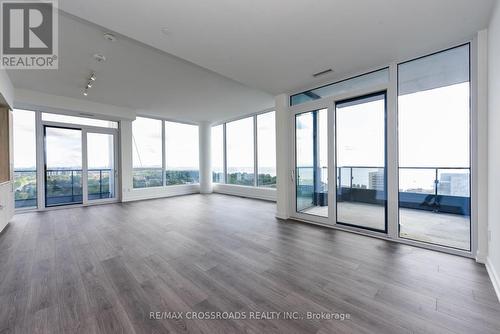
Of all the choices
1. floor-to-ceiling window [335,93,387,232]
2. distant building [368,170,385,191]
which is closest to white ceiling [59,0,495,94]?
floor-to-ceiling window [335,93,387,232]

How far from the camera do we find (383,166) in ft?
10.5

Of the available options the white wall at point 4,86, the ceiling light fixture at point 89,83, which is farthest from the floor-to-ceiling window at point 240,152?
the white wall at point 4,86

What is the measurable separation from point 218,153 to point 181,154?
153 centimetres

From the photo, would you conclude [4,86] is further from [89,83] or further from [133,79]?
[133,79]

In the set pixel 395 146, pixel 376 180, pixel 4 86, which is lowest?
pixel 376 180

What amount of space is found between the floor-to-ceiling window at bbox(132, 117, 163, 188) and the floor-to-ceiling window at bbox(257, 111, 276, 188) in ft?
12.4

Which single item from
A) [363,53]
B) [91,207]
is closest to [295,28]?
[363,53]

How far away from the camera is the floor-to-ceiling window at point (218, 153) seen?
839cm

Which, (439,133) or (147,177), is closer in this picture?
(439,133)

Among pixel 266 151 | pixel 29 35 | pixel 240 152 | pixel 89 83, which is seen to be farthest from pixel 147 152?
pixel 29 35

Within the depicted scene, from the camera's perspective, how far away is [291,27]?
7.17 ft

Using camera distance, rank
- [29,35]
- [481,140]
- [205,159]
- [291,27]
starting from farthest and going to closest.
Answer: [205,159], [29,35], [481,140], [291,27]

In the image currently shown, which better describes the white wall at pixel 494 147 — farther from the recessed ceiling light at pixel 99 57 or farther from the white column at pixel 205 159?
the white column at pixel 205 159

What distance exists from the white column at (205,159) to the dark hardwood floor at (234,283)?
4.95 meters
